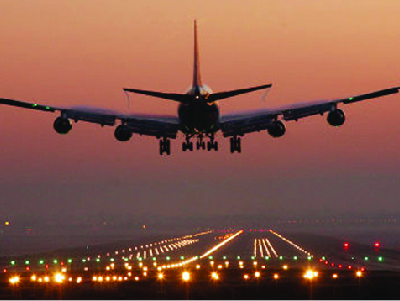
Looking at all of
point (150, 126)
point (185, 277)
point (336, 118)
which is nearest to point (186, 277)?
point (185, 277)

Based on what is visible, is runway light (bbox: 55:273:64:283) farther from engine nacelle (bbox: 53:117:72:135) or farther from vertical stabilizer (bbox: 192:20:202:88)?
vertical stabilizer (bbox: 192:20:202:88)

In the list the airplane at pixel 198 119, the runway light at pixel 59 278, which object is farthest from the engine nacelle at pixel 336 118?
the runway light at pixel 59 278

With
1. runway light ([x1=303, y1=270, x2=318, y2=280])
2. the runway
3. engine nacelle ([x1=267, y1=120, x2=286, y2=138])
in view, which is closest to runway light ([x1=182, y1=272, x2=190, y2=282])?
the runway

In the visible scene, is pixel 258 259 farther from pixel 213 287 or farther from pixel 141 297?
pixel 141 297

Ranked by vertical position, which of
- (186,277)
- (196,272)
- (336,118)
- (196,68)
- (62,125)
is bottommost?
(186,277)

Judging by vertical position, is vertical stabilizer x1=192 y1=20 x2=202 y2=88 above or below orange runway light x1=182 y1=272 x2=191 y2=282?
above

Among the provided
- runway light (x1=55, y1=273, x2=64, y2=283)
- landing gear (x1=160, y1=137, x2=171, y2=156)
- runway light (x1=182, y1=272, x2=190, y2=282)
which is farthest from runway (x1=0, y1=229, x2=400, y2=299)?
landing gear (x1=160, y1=137, x2=171, y2=156)

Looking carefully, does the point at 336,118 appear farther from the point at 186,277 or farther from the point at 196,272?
the point at 196,272

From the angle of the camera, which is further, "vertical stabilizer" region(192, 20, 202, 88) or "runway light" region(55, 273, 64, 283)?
"runway light" region(55, 273, 64, 283)

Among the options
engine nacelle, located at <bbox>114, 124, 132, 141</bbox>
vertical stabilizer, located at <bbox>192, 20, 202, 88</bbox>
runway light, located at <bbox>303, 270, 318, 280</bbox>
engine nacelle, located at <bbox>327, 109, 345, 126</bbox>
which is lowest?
runway light, located at <bbox>303, 270, 318, 280</bbox>
